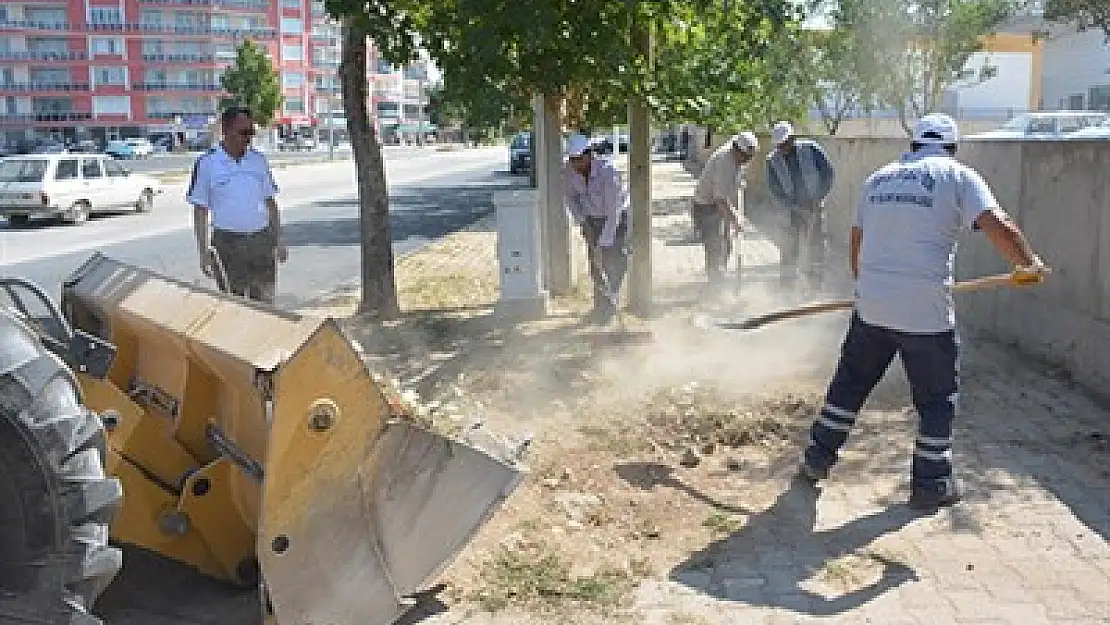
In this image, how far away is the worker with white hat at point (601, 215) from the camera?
9484 mm

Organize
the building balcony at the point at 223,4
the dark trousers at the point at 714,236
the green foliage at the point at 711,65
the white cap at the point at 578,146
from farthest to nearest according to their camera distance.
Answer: the building balcony at the point at 223,4, the dark trousers at the point at 714,236, the green foliage at the point at 711,65, the white cap at the point at 578,146

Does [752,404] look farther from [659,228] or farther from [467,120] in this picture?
[659,228]

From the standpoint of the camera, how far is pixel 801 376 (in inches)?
302

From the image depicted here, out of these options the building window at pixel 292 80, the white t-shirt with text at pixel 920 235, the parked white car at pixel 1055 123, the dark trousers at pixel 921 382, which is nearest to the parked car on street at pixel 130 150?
the building window at pixel 292 80

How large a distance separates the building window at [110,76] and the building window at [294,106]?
15.3 m

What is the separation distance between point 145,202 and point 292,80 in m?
90.5

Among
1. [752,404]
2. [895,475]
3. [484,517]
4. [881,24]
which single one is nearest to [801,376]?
[752,404]

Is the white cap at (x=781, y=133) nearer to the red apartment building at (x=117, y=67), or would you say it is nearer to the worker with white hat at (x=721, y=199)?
the worker with white hat at (x=721, y=199)

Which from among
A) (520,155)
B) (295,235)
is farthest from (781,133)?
(520,155)

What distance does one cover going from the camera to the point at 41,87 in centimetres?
9912

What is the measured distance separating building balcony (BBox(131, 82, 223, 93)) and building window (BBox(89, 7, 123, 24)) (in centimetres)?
574

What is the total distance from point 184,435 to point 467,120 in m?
6.63

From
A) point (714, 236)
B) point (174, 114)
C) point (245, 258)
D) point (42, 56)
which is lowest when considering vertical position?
point (714, 236)

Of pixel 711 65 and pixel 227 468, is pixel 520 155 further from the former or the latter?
pixel 227 468
